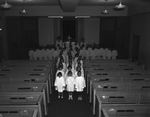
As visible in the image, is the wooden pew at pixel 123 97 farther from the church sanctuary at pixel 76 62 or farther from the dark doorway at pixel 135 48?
the dark doorway at pixel 135 48

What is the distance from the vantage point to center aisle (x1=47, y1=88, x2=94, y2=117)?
21.3 feet

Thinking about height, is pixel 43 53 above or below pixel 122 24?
below

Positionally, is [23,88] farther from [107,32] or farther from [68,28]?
[68,28]

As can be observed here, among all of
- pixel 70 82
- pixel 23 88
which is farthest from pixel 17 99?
pixel 70 82

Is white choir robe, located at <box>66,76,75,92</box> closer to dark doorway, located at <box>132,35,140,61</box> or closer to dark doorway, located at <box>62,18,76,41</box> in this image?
dark doorway, located at <box>132,35,140,61</box>

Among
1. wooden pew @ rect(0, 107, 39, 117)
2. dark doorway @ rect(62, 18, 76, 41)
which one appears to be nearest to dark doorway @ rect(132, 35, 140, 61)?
wooden pew @ rect(0, 107, 39, 117)

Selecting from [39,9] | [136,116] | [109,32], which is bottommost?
[136,116]

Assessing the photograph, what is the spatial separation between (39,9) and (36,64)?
20.1 feet

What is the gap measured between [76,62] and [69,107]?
3.71 m

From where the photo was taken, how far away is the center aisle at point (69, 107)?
6492mm

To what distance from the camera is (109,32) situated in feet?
60.4

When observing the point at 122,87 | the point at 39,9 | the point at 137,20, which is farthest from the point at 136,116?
the point at 39,9

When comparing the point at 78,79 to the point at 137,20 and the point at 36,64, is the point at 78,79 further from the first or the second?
the point at 137,20

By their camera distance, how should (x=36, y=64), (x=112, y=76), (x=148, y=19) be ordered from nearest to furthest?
(x=112, y=76) < (x=36, y=64) < (x=148, y=19)
